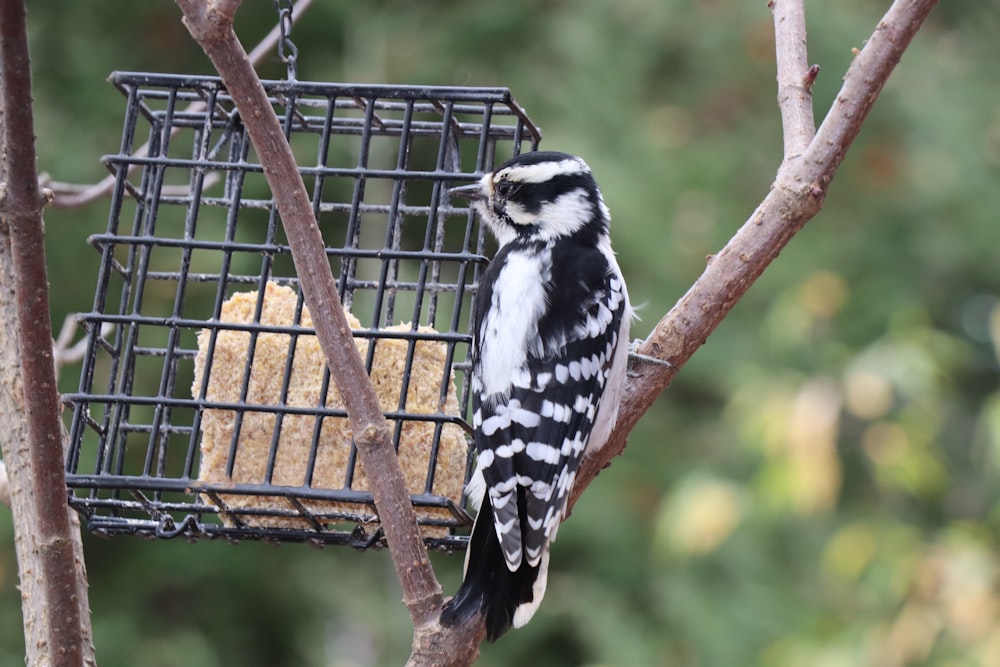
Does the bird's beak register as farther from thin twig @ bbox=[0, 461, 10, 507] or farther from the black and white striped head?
thin twig @ bbox=[0, 461, 10, 507]

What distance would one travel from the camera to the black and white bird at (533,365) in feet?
8.63

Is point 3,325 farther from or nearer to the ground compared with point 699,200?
nearer to the ground

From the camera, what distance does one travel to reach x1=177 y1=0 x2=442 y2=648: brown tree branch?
6.23 ft

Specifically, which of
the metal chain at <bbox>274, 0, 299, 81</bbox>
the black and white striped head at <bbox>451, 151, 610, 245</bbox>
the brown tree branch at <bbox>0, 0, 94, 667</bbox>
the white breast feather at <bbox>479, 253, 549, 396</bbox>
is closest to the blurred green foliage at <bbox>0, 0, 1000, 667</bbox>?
the black and white striped head at <bbox>451, 151, 610, 245</bbox>

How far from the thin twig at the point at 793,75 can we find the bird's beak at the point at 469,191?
74 centimetres

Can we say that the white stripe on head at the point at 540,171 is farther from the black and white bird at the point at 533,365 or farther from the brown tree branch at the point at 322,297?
the brown tree branch at the point at 322,297

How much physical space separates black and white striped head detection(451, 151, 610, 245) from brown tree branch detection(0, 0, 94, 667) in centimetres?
122

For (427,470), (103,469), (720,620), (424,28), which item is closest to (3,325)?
(103,469)

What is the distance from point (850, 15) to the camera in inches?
310

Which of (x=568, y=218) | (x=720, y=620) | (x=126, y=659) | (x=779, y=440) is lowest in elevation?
(x=126, y=659)

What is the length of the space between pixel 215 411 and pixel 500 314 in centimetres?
69

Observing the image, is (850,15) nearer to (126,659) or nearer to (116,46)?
(116,46)

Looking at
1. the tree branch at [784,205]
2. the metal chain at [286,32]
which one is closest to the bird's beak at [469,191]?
the metal chain at [286,32]

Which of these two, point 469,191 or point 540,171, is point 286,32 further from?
point 540,171
